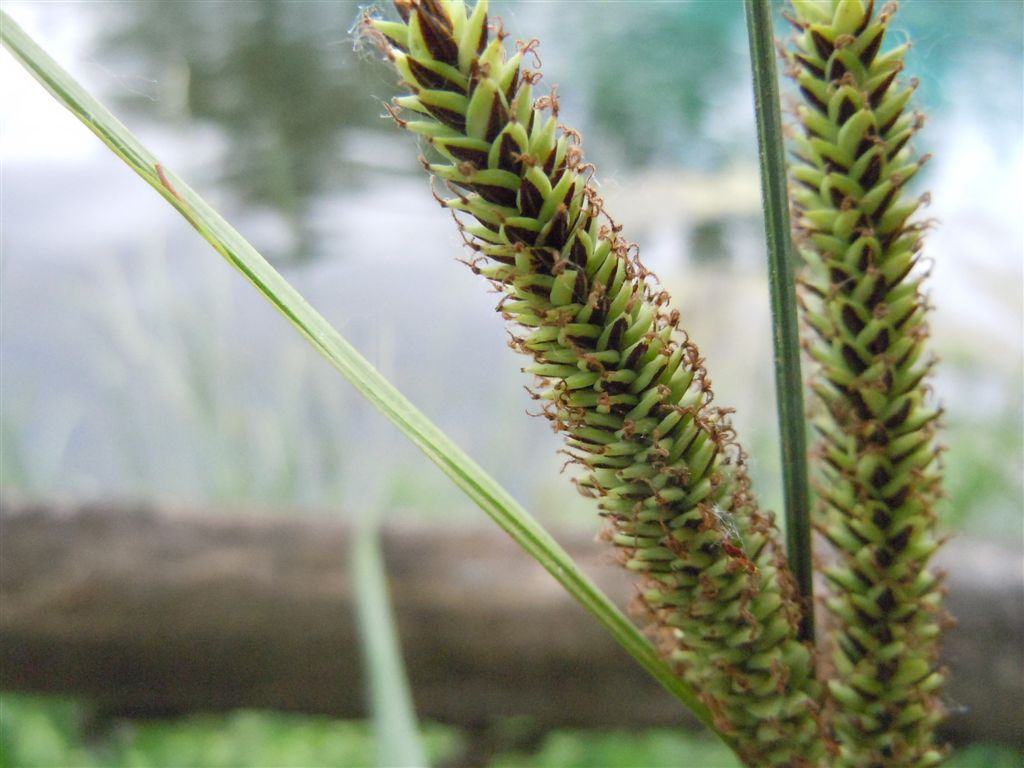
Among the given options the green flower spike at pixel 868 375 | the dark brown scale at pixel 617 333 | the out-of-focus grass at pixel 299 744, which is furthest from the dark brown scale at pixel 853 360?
the out-of-focus grass at pixel 299 744

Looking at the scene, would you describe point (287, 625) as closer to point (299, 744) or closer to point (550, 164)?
point (299, 744)

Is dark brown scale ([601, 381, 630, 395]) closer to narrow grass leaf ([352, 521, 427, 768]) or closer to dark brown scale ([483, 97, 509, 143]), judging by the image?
dark brown scale ([483, 97, 509, 143])

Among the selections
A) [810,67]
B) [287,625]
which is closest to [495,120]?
[810,67]

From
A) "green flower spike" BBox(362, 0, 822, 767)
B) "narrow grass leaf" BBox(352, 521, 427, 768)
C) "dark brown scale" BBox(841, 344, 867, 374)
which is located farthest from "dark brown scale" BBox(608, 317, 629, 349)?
"narrow grass leaf" BBox(352, 521, 427, 768)

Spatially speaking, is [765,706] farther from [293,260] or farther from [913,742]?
[293,260]

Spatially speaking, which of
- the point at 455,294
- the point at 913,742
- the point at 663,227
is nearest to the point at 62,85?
the point at 913,742

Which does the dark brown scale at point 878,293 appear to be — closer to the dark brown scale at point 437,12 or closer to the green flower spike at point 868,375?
the green flower spike at point 868,375
